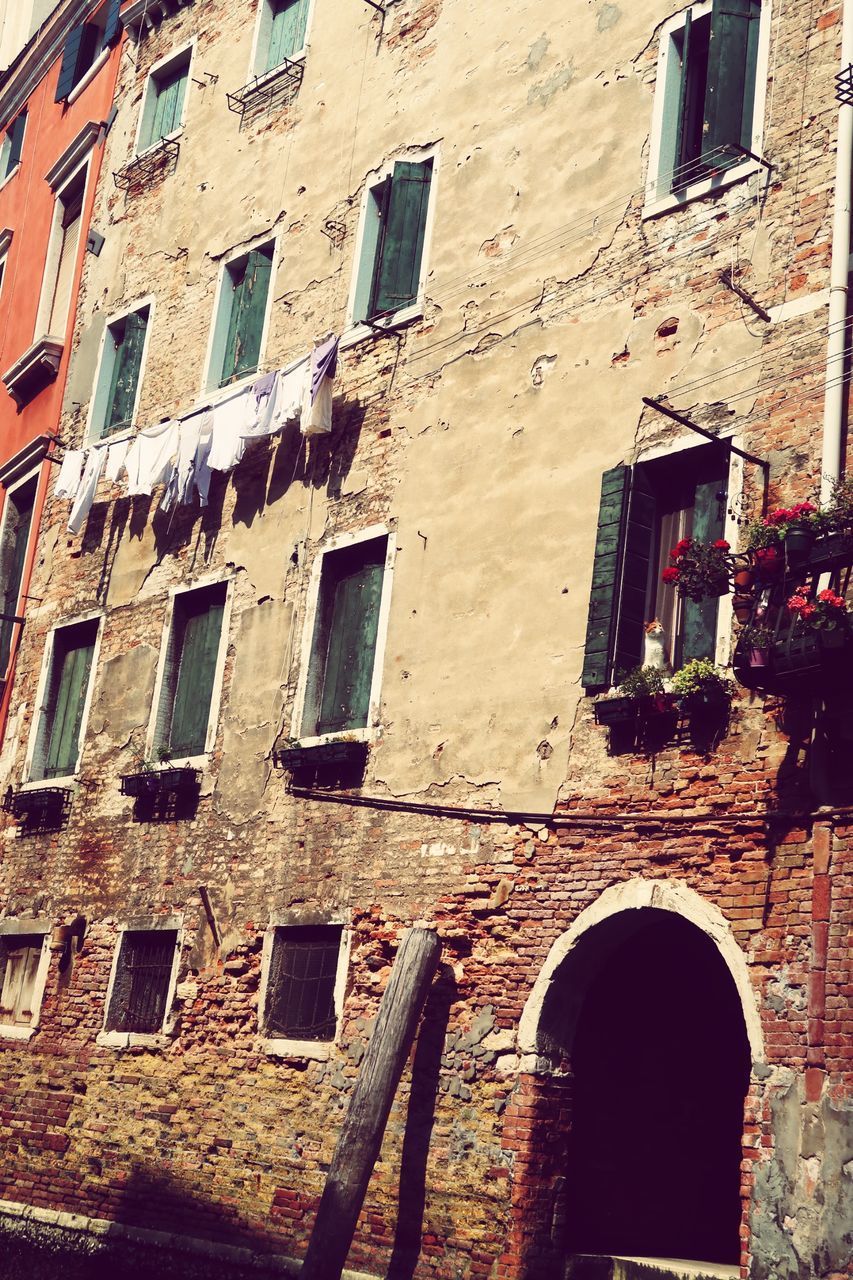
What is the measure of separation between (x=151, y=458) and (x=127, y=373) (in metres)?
2.00

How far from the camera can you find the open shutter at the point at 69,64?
19547mm

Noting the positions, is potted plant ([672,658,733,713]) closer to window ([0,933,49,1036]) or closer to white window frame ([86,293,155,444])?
window ([0,933,49,1036])

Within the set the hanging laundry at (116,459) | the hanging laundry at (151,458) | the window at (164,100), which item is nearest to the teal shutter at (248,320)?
the hanging laundry at (151,458)

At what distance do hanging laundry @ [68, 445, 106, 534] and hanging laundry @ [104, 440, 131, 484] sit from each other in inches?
8.1

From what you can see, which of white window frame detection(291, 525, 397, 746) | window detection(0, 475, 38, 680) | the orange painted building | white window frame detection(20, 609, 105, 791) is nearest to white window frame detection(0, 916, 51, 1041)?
white window frame detection(20, 609, 105, 791)

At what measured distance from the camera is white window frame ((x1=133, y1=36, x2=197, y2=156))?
1653cm

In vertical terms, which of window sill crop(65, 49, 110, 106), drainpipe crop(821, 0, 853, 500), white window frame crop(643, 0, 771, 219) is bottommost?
drainpipe crop(821, 0, 853, 500)

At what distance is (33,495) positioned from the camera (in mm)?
17656

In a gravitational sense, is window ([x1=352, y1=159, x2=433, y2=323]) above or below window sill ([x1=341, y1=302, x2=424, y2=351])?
Answer: above

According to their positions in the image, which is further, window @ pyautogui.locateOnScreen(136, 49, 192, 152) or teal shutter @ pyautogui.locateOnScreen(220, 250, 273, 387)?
window @ pyautogui.locateOnScreen(136, 49, 192, 152)

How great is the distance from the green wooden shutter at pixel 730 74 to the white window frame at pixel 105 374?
7182mm

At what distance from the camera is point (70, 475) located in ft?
51.3

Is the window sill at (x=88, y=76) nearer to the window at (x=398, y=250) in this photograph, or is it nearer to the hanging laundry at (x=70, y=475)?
the hanging laundry at (x=70, y=475)

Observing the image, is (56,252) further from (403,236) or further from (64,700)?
(403,236)
